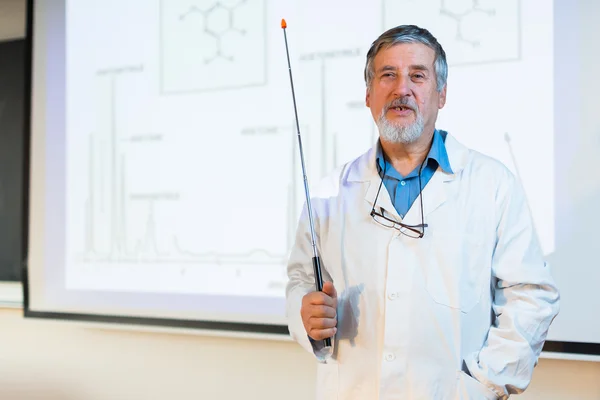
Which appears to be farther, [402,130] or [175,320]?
[175,320]

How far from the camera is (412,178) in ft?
4.30

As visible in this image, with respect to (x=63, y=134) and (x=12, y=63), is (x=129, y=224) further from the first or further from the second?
(x=12, y=63)

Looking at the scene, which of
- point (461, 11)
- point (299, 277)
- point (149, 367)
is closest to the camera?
point (299, 277)

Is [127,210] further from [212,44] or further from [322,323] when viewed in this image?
[322,323]

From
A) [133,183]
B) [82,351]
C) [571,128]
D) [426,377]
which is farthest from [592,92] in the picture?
[82,351]

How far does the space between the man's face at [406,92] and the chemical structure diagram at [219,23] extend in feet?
3.38

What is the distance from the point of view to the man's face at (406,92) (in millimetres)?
1269

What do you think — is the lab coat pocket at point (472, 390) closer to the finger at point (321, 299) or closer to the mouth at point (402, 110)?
the finger at point (321, 299)

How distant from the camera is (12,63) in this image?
2814 millimetres

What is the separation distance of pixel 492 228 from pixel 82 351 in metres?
1.98

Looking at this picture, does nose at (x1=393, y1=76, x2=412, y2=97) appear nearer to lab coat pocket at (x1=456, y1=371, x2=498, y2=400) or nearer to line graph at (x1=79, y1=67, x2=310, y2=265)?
lab coat pocket at (x1=456, y1=371, x2=498, y2=400)

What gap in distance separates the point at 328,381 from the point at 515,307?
0.46 metres

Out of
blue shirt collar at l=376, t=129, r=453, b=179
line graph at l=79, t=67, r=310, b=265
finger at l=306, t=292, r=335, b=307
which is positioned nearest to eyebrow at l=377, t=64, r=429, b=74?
blue shirt collar at l=376, t=129, r=453, b=179

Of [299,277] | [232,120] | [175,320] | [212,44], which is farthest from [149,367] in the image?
[212,44]
